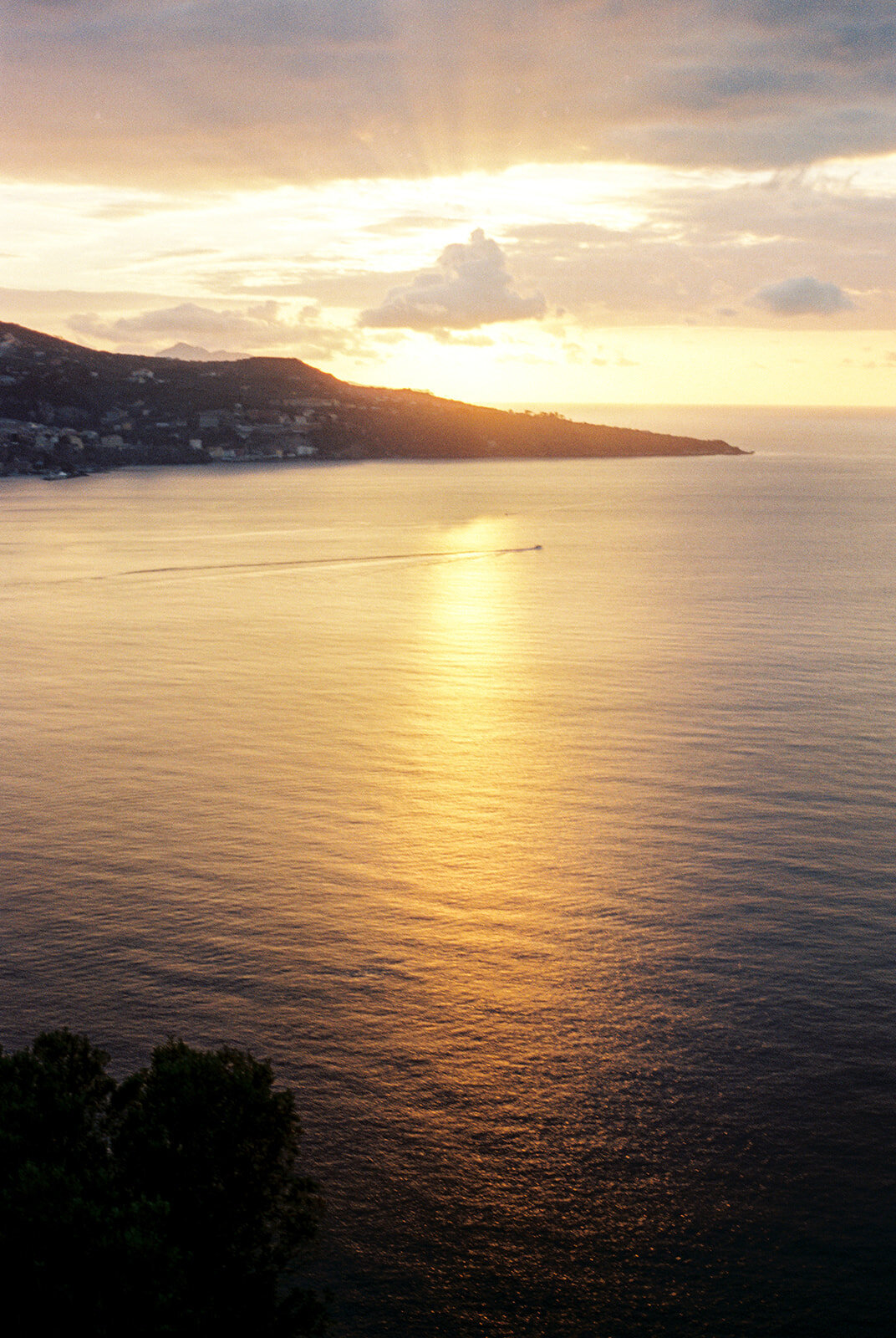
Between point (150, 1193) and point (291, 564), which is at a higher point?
point (291, 564)

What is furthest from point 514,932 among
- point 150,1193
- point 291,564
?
point 291,564

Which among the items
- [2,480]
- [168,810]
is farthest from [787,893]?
[2,480]

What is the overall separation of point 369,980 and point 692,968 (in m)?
7.50

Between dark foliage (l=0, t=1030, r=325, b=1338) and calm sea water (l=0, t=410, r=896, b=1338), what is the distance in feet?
9.49

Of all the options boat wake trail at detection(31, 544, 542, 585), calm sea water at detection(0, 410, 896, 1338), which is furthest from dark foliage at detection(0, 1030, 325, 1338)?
boat wake trail at detection(31, 544, 542, 585)

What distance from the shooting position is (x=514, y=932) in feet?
91.4

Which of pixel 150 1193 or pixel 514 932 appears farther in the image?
pixel 514 932

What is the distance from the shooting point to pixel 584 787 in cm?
3891

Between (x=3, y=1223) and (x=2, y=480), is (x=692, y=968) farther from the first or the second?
(x=2, y=480)

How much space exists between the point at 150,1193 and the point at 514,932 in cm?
1467

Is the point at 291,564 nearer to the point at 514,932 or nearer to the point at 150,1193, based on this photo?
the point at 514,932

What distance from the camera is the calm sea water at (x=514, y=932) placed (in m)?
17.9

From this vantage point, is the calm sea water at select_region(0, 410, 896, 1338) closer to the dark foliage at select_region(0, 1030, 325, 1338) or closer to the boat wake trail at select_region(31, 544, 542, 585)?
the dark foliage at select_region(0, 1030, 325, 1338)

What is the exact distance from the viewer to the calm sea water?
1789cm
